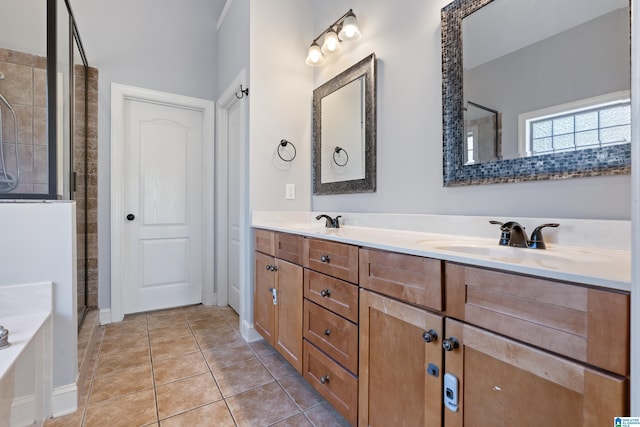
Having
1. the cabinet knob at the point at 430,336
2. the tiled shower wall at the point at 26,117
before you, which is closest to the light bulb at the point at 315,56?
the tiled shower wall at the point at 26,117

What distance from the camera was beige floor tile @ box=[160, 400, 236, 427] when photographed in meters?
1.35

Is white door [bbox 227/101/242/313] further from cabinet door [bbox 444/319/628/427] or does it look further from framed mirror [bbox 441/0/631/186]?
cabinet door [bbox 444/319/628/427]

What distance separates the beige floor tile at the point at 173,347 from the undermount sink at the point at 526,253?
1.88 m

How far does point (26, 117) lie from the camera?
1641mm

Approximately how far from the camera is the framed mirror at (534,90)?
3.14ft

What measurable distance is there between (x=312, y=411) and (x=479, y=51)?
1.84 m

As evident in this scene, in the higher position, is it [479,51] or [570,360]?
[479,51]

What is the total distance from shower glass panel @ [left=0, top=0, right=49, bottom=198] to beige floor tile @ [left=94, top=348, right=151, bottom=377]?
1105mm

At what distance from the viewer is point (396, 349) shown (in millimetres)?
988

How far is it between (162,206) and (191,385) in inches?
68.3

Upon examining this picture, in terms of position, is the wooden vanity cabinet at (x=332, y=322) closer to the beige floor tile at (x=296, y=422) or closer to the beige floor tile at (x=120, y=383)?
the beige floor tile at (x=296, y=422)

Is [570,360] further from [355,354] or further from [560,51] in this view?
[560,51]

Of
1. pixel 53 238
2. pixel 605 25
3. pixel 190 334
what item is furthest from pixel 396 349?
pixel 190 334

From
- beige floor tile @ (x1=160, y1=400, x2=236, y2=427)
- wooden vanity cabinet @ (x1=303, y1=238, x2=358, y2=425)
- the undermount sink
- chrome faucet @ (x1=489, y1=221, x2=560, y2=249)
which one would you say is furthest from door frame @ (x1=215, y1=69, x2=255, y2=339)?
chrome faucet @ (x1=489, y1=221, x2=560, y2=249)
